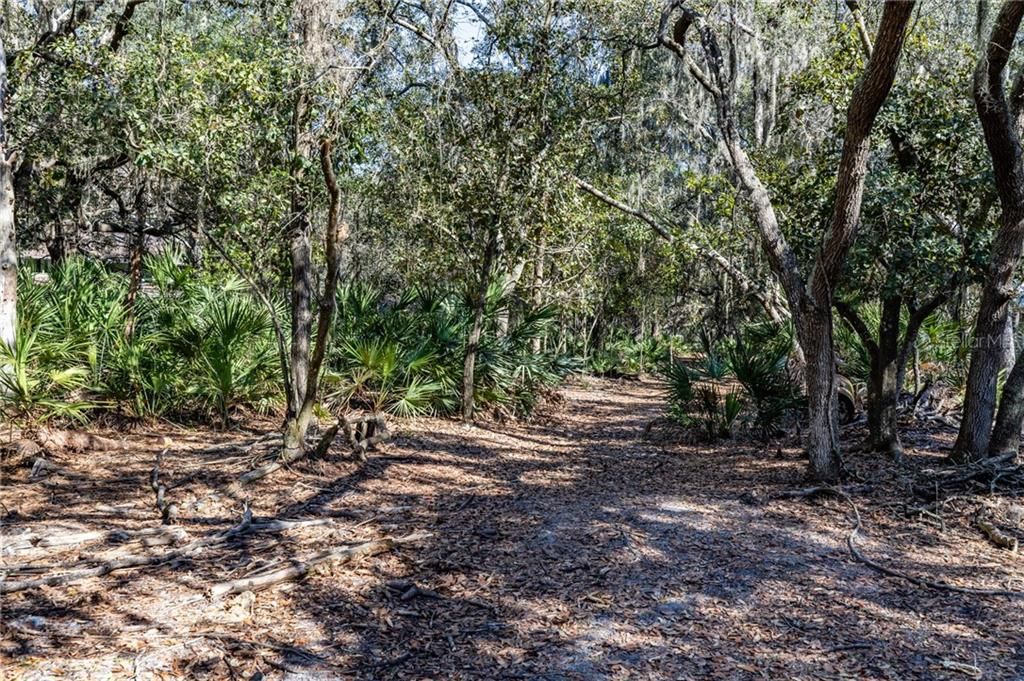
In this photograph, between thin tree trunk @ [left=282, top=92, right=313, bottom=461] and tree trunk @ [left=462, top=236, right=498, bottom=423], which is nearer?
thin tree trunk @ [left=282, top=92, right=313, bottom=461]

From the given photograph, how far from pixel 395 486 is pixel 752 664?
12.6 ft

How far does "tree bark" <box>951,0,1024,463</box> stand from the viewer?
Answer: 5.70 metres

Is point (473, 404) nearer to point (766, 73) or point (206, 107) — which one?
point (206, 107)

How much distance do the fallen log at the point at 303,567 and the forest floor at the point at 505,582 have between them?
5cm

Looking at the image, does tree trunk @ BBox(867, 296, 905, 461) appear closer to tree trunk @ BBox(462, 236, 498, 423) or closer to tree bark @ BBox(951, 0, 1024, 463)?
tree bark @ BBox(951, 0, 1024, 463)

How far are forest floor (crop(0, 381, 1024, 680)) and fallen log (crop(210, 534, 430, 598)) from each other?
0.05 meters

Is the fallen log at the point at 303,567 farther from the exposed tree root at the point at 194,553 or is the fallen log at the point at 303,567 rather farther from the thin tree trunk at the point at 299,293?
the thin tree trunk at the point at 299,293

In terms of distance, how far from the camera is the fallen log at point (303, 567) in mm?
4016

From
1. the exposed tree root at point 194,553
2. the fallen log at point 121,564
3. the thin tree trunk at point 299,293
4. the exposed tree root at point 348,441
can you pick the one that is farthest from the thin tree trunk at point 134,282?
the fallen log at point 121,564

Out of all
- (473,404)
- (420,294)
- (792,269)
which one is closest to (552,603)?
(792,269)

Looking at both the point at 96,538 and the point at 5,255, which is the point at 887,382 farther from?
the point at 5,255

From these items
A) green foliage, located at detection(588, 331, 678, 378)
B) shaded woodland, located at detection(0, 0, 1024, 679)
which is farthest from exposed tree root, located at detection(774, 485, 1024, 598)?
green foliage, located at detection(588, 331, 678, 378)

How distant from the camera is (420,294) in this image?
455 inches

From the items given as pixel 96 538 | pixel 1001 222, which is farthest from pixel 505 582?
pixel 1001 222
